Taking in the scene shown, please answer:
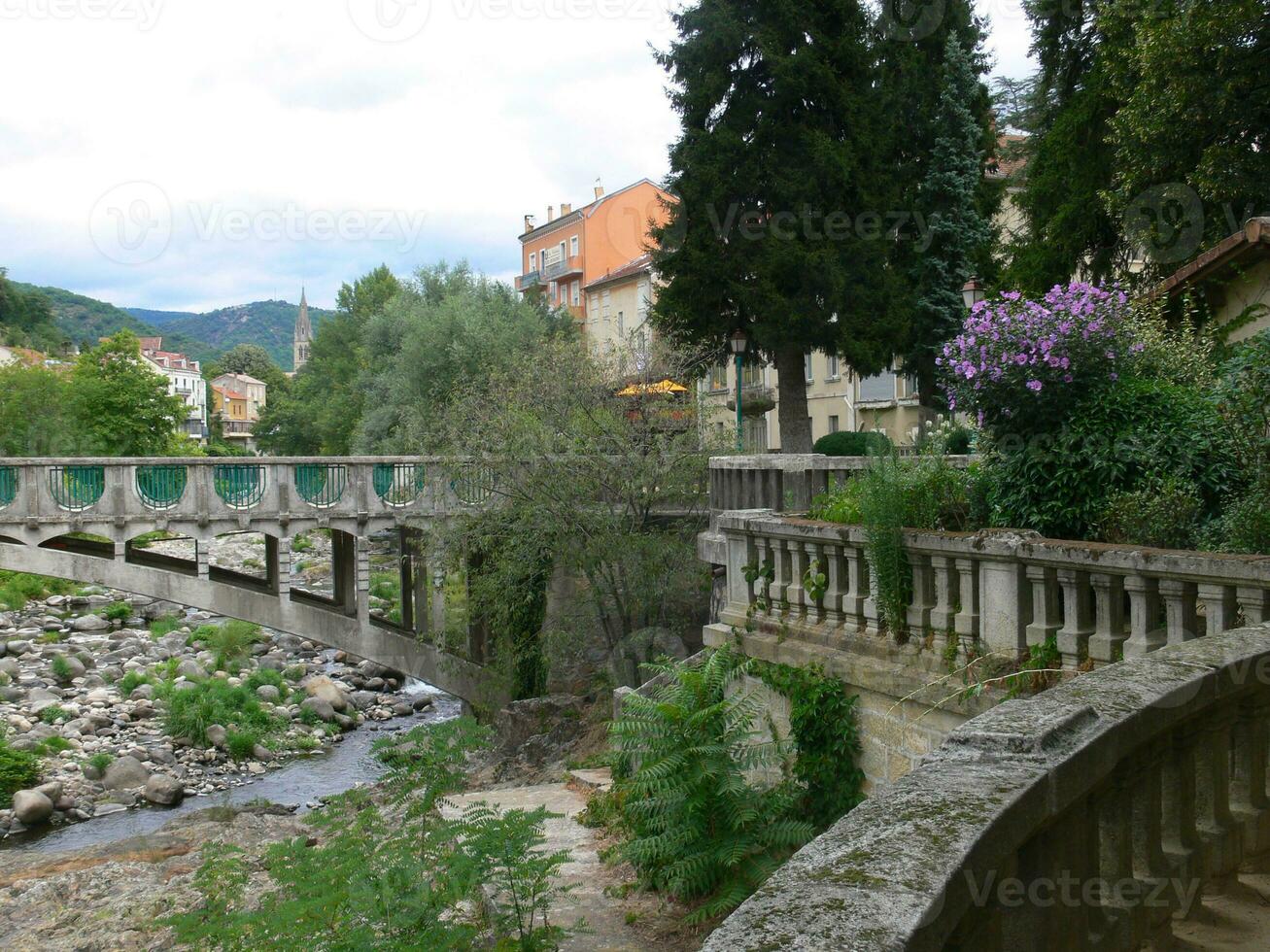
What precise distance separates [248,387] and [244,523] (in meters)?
132

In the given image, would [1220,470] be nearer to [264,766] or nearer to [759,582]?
[759,582]

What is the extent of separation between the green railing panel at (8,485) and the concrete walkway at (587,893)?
1564cm

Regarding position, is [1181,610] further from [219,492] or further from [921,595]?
[219,492]

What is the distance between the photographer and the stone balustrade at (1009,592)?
5.04 meters

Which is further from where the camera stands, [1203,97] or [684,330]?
[684,330]

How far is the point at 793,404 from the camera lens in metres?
25.3

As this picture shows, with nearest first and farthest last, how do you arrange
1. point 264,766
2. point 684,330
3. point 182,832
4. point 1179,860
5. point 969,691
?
point 1179,860 → point 969,691 → point 182,832 → point 684,330 → point 264,766

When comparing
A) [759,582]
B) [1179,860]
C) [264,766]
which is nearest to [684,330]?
[264,766]

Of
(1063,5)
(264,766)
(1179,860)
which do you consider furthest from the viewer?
(264,766)

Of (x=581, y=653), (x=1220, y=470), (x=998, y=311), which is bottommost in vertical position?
(x=581, y=653)

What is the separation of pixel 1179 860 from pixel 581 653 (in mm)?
18185

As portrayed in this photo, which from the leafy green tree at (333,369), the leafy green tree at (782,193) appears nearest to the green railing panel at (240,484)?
the leafy green tree at (782,193)

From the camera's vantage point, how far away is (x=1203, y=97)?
692 inches

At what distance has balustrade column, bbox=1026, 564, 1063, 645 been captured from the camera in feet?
19.2
